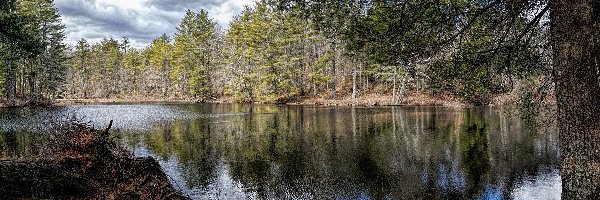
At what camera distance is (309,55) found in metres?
60.0

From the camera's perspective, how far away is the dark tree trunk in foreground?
4.83m

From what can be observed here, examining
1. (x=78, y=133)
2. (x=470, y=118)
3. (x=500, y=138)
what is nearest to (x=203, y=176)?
(x=78, y=133)

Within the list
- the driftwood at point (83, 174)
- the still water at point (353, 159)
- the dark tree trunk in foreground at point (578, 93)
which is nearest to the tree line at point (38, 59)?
the still water at point (353, 159)

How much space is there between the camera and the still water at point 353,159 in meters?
10.4

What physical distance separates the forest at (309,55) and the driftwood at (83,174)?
4.05 m

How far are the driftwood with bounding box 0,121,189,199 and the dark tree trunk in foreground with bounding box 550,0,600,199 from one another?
6.30 m

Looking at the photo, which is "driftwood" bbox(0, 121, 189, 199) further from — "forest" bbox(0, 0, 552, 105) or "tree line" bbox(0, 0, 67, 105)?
"tree line" bbox(0, 0, 67, 105)

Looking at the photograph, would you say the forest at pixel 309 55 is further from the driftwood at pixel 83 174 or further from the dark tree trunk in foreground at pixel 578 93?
the driftwood at pixel 83 174

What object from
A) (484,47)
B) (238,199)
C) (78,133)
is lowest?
(238,199)

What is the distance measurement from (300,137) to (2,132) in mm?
14654

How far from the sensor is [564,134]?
16.7ft

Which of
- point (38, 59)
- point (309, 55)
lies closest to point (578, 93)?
point (309, 55)

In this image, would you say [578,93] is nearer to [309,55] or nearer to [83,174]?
[83,174]

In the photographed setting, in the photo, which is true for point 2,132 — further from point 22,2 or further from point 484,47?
point 22,2
